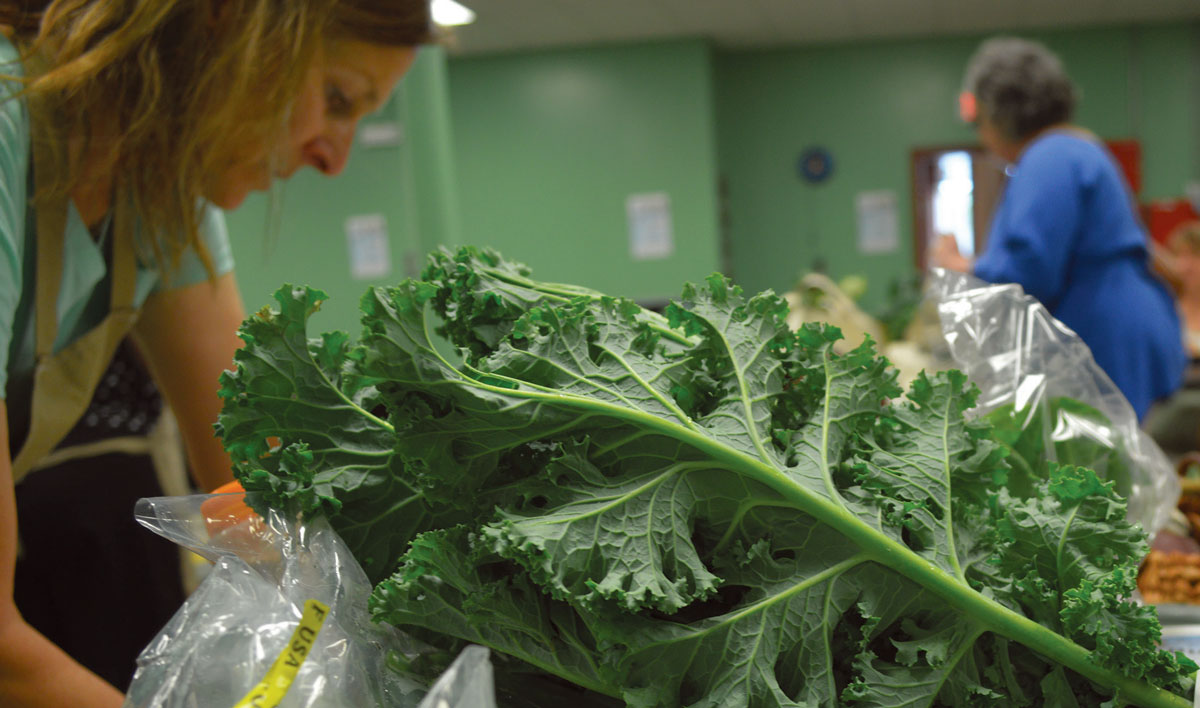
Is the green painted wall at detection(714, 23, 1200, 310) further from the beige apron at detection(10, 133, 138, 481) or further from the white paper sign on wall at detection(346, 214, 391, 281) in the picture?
the beige apron at detection(10, 133, 138, 481)

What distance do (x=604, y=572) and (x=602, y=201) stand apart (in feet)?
25.1

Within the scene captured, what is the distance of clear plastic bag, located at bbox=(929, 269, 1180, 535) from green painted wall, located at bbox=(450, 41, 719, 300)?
22.3 ft

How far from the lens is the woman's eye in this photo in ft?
3.79

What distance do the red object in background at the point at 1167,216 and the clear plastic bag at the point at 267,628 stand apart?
308 inches

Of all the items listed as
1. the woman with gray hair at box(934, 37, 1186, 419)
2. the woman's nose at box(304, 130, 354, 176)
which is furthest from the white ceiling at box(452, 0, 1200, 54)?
the woman's nose at box(304, 130, 354, 176)

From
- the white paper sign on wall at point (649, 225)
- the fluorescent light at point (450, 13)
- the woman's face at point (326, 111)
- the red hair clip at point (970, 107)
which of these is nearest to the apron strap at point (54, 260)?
the woman's face at point (326, 111)

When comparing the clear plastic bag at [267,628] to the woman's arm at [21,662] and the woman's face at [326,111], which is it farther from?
the woman's face at [326,111]

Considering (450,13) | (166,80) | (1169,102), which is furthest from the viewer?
(1169,102)

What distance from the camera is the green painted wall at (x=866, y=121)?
8.10m

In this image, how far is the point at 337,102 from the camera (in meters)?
1.18

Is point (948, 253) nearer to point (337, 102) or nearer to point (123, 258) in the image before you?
point (337, 102)

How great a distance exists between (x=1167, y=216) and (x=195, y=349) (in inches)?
301

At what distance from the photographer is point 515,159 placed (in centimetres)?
820

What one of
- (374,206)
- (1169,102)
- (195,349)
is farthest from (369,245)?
(1169,102)
